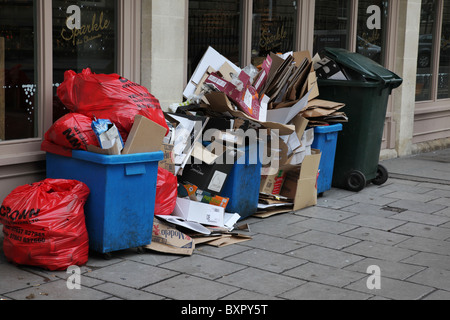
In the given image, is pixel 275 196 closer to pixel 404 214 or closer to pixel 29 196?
pixel 404 214

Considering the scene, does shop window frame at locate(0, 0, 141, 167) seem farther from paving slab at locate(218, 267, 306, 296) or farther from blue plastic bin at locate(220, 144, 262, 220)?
paving slab at locate(218, 267, 306, 296)

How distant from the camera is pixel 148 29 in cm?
623

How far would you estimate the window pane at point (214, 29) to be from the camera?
684cm

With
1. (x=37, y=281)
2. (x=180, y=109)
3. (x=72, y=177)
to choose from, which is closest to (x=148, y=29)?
(x=180, y=109)

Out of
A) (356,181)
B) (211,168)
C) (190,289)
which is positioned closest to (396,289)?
(190,289)

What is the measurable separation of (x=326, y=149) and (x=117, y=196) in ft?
9.62

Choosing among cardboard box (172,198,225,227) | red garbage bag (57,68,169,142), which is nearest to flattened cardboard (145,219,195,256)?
cardboard box (172,198,225,227)

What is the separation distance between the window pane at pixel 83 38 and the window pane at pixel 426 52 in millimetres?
6312

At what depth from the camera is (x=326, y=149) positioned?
22.8 ft

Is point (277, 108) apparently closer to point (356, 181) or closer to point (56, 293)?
point (356, 181)

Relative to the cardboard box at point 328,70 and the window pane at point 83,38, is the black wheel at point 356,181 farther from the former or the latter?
the window pane at point 83,38

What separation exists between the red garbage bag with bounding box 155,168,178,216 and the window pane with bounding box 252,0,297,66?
272cm

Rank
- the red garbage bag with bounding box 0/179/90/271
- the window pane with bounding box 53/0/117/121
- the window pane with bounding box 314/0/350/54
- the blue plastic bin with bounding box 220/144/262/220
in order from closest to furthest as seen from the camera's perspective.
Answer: the red garbage bag with bounding box 0/179/90/271 → the window pane with bounding box 53/0/117/121 → the blue plastic bin with bounding box 220/144/262/220 → the window pane with bounding box 314/0/350/54

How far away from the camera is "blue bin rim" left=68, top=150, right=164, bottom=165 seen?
14.9ft
